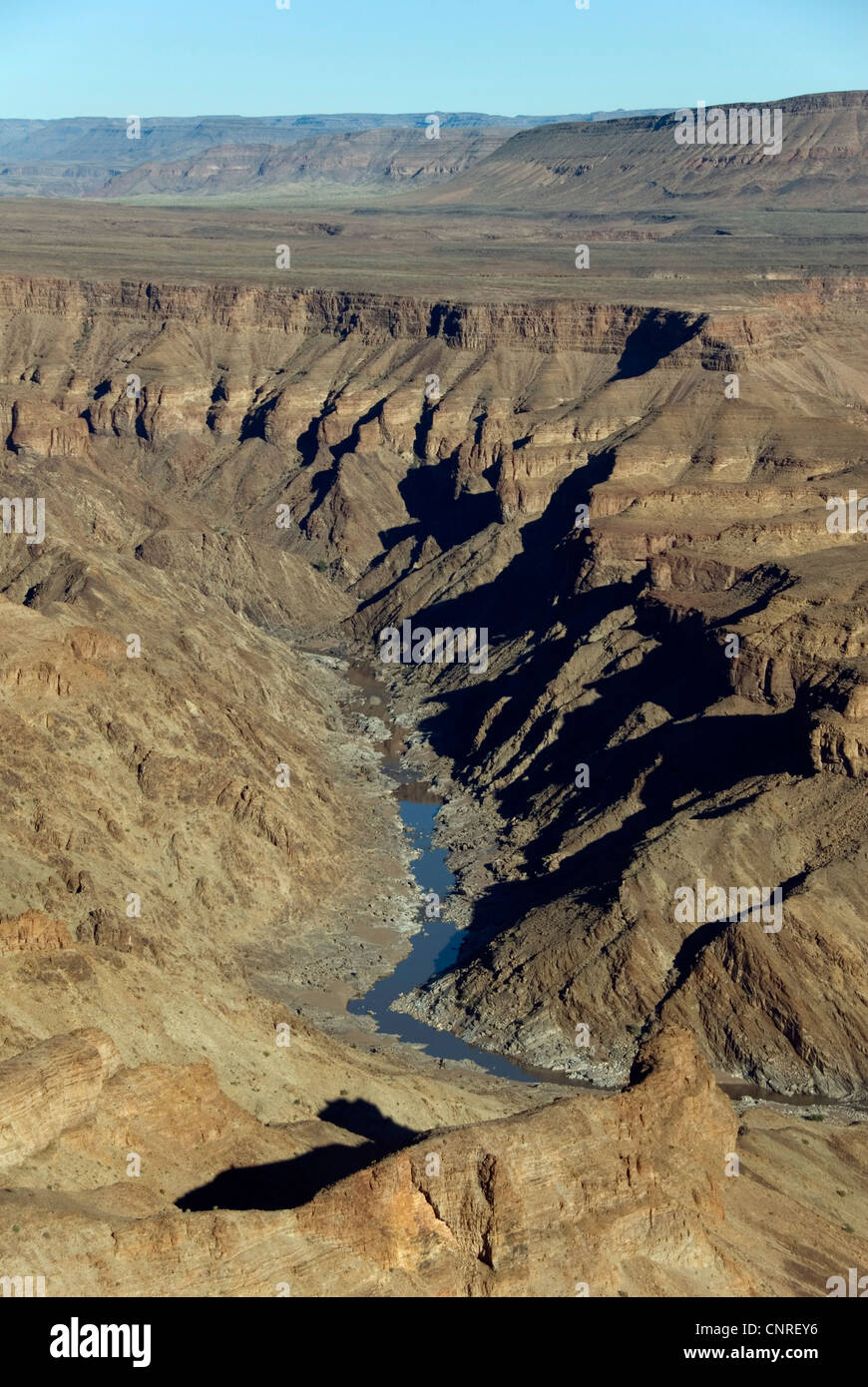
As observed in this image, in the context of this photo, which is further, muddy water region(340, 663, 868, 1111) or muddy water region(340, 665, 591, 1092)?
muddy water region(340, 665, 591, 1092)

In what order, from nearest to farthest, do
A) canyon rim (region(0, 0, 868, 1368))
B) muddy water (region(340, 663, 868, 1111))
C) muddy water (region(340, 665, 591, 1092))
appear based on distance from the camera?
canyon rim (region(0, 0, 868, 1368)), muddy water (region(340, 663, 868, 1111)), muddy water (region(340, 665, 591, 1092))

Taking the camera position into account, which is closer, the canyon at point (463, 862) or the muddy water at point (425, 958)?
the canyon at point (463, 862)

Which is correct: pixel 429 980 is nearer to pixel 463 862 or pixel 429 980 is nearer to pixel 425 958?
pixel 425 958

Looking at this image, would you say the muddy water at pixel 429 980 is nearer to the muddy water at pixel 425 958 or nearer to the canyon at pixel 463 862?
the muddy water at pixel 425 958

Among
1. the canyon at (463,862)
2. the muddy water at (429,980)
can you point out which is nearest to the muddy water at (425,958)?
the muddy water at (429,980)

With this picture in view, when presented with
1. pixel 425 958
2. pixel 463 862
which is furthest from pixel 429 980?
pixel 463 862

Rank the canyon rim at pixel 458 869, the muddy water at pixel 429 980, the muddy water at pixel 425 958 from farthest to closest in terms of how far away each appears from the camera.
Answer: the muddy water at pixel 425 958 → the muddy water at pixel 429 980 → the canyon rim at pixel 458 869

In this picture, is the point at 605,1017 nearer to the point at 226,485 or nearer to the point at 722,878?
the point at 722,878

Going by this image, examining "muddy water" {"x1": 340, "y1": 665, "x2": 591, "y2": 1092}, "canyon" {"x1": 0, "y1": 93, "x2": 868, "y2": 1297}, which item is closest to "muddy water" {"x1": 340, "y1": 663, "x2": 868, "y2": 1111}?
"muddy water" {"x1": 340, "y1": 665, "x2": 591, "y2": 1092}

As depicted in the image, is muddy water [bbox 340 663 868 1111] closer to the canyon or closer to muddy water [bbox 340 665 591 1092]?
muddy water [bbox 340 665 591 1092]
